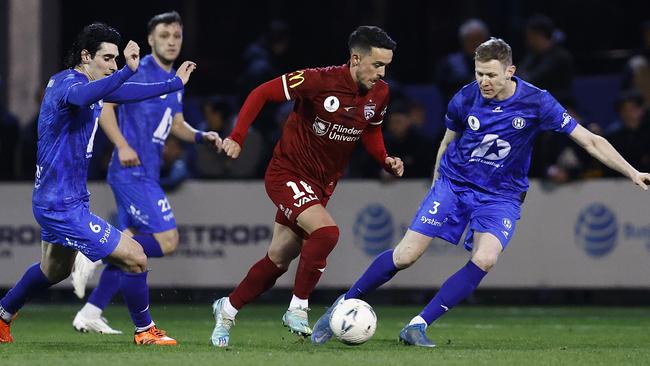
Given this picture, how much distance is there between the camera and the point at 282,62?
15.5 meters

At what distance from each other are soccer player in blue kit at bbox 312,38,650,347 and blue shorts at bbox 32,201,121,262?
4.80ft

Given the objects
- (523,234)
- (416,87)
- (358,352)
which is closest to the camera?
(358,352)

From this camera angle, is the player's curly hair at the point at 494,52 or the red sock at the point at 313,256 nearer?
the red sock at the point at 313,256

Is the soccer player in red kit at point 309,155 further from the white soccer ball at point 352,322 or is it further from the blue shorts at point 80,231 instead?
the blue shorts at point 80,231

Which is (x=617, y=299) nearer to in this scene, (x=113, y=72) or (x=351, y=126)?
(x=351, y=126)

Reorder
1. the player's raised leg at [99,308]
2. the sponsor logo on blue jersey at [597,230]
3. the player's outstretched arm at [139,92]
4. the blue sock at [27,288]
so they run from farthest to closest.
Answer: the sponsor logo on blue jersey at [597,230] → the player's raised leg at [99,308] → the blue sock at [27,288] → the player's outstretched arm at [139,92]

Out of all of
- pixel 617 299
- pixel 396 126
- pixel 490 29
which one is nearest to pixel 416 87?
pixel 490 29

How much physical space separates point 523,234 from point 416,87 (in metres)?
3.78

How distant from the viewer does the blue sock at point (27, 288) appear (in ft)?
29.0

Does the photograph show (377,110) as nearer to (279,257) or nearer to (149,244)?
(279,257)

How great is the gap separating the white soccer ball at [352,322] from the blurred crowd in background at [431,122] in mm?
4734

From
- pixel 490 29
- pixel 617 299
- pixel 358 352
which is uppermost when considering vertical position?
pixel 490 29

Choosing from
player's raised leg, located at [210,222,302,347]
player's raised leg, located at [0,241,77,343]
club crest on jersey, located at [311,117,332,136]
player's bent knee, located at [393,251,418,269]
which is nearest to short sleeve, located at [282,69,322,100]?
club crest on jersey, located at [311,117,332,136]

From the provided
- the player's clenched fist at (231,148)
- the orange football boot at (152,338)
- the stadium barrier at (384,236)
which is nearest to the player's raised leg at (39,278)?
the orange football boot at (152,338)
